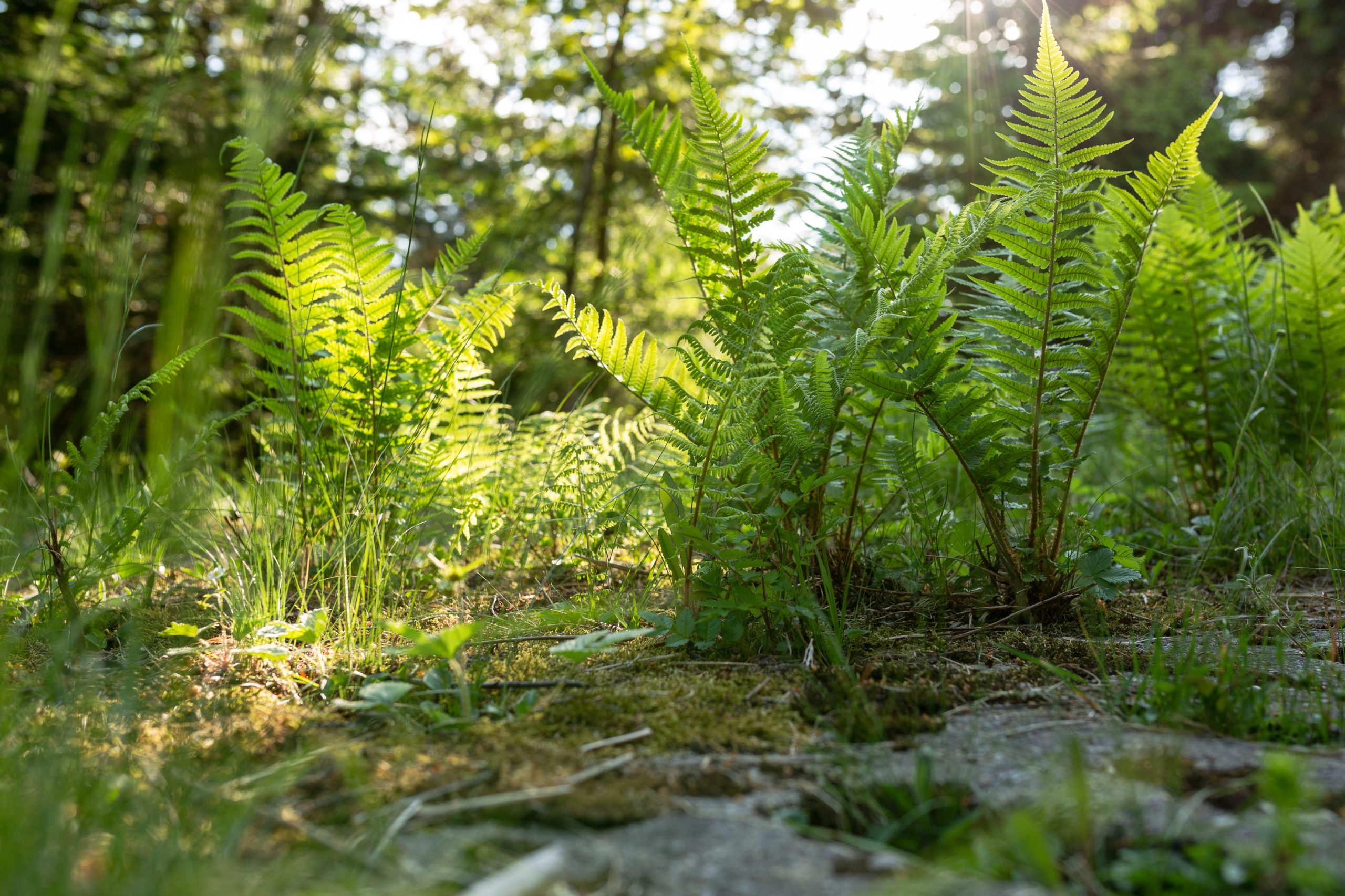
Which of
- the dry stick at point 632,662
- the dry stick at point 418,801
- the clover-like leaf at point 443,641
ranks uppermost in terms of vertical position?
the clover-like leaf at point 443,641

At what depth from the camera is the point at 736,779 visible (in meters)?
1.08

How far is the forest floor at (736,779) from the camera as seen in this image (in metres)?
0.83

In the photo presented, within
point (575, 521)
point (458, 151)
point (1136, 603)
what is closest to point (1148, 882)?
point (1136, 603)

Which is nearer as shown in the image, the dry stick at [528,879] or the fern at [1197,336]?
the dry stick at [528,879]

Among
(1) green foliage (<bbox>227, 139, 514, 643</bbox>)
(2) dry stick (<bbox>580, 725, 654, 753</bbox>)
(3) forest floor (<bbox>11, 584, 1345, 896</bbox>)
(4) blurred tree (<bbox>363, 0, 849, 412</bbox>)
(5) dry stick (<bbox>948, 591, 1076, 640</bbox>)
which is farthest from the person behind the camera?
(4) blurred tree (<bbox>363, 0, 849, 412</bbox>)

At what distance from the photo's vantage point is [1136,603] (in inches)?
73.8

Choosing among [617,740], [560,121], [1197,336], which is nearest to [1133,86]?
[560,121]

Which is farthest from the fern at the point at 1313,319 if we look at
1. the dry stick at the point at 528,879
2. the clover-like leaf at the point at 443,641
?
the dry stick at the point at 528,879

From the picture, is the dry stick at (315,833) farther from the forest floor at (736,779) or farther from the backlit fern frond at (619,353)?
the backlit fern frond at (619,353)

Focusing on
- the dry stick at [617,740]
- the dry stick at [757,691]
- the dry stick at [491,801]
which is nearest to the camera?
the dry stick at [491,801]

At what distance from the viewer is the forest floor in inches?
32.7

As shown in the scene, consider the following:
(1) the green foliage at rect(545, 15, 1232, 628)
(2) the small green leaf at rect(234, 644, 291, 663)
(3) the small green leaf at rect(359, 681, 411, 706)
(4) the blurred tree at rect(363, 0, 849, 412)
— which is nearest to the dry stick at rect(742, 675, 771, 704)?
(1) the green foliage at rect(545, 15, 1232, 628)

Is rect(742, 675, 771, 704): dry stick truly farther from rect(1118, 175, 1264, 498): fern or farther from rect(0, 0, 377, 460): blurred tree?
rect(1118, 175, 1264, 498): fern

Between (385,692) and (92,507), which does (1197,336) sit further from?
(92,507)
